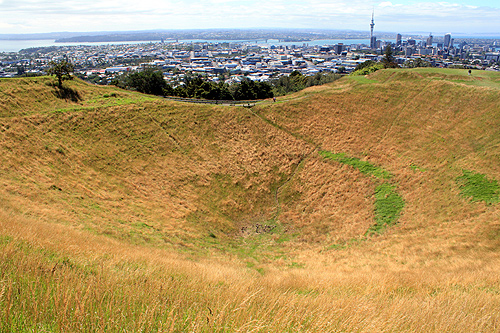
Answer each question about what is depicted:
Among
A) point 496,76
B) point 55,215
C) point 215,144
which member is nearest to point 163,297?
point 55,215

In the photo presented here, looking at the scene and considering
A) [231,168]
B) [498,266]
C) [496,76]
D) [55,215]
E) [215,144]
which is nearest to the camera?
[498,266]

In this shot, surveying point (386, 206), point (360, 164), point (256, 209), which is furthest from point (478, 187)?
point (256, 209)

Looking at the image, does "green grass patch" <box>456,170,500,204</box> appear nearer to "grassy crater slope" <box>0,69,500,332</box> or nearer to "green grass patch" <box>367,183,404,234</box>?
"grassy crater slope" <box>0,69,500,332</box>

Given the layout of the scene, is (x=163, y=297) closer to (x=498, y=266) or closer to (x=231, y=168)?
(x=498, y=266)

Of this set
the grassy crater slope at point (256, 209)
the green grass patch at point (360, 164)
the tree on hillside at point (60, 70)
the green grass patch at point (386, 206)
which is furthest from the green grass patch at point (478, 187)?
the tree on hillside at point (60, 70)

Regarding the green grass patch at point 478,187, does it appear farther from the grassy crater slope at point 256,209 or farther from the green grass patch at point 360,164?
the green grass patch at point 360,164

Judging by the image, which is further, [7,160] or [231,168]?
[231,168]
